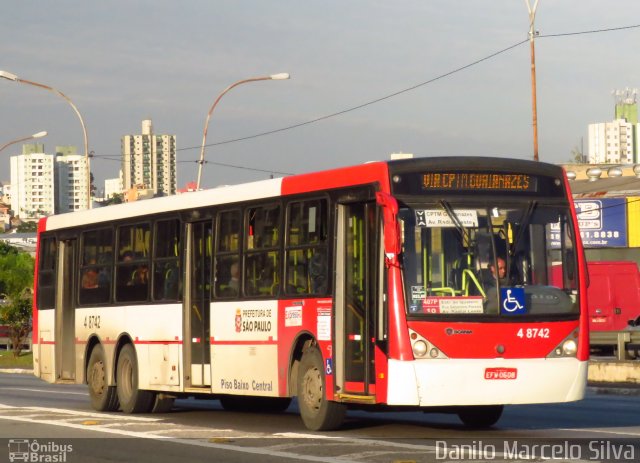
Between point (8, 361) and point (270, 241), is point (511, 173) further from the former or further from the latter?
point (8, 361)

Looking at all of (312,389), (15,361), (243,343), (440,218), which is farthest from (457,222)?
(15,361)

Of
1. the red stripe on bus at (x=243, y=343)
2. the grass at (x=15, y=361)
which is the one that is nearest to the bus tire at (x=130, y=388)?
the red stripe on bus at (x=243, y=343)

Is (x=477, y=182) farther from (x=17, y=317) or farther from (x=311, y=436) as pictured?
(x=17, y=317)

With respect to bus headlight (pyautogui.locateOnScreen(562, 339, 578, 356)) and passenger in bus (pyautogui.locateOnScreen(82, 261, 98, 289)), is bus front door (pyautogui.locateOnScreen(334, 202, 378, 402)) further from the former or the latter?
passenger in bus (pyautogui.locateOnScreen(82, 261, 98, 289))

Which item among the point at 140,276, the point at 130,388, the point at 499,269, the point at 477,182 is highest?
the point at 477,182

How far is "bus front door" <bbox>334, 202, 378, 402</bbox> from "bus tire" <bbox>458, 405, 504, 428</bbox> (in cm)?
186

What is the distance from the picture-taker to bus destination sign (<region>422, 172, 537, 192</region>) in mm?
15492

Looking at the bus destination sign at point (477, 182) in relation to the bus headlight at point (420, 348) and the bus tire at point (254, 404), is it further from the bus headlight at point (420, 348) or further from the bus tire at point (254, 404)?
the bus tire at point (254, 404)

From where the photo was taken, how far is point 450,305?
1498cm

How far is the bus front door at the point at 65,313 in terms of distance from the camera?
23.5 meters

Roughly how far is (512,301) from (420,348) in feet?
3.81

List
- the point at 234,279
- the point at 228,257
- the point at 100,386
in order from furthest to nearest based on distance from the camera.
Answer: the point at 100,386
the point at 228,257
the point at 234,279

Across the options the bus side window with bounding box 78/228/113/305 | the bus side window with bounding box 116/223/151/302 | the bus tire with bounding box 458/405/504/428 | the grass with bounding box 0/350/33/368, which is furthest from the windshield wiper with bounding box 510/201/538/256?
the grass with bounding box 0/350/33/368

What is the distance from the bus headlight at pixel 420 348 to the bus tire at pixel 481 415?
215cm
